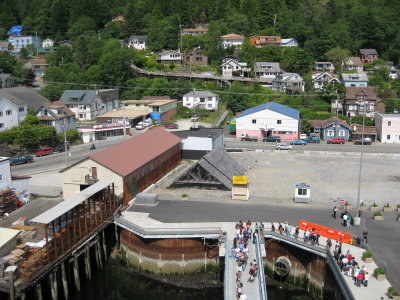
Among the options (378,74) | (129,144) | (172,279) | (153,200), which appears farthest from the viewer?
(378,74)

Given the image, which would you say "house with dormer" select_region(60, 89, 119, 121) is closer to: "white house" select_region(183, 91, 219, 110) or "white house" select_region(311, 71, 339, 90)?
"white house" select_region(183, 91, 219, 110)

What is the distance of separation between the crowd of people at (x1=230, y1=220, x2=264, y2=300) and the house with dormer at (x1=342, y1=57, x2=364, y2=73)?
245 ft

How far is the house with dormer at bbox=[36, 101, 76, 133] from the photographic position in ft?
207

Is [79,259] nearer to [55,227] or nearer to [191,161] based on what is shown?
[55,227]

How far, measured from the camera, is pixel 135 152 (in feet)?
129

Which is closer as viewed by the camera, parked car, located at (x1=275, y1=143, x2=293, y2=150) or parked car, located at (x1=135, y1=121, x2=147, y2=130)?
parked car, located at (x1=275, y1=143, x2=293, y2=150)

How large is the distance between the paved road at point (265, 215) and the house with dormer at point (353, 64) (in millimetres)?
68554

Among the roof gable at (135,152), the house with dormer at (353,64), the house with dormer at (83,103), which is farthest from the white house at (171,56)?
the roof gable at (135,152)

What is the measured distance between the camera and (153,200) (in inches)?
1353

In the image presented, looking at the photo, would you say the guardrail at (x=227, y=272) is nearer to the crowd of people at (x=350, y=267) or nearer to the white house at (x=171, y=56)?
the crowd of people at (x=350, y=267)

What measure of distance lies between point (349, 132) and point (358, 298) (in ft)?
150

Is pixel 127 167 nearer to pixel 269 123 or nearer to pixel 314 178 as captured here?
pixel 314 178

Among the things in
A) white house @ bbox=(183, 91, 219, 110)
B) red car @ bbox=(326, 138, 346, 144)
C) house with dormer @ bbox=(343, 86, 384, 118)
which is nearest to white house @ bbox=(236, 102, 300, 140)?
red car @ bbox=(326, 138, 346, 144)

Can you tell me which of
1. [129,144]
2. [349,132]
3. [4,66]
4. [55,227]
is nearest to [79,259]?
[55,227]
